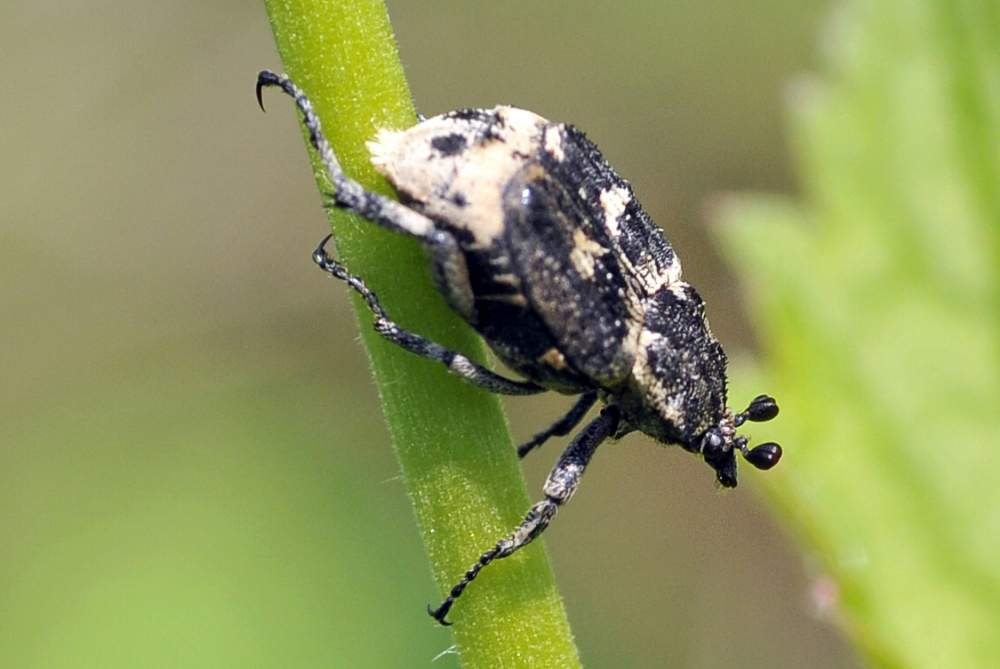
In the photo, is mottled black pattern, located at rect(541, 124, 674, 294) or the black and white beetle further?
mottled black pattern, located at rect(541, 124, 674, 294)

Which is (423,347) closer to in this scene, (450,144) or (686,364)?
(450,144)

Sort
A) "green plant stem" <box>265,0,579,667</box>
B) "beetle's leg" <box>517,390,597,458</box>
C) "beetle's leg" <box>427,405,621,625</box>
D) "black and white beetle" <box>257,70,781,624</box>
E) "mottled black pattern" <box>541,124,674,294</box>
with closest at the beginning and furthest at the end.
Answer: "green plant stem" <box>265,0,579,667</box> < "beetle's leg" <box>427,405,621,625</box> < "black and white beetle" <box>257,70,781,624</box> < "mottled black pattern" <box>541,124,674,294</box> < "beetle's leg" <box>517,390,597,458</box>

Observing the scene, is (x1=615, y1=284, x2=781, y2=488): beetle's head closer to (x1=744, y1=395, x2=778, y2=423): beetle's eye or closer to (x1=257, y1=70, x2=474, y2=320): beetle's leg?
(x1=744, y1=395, x2=778, y2=423): beetle's eye

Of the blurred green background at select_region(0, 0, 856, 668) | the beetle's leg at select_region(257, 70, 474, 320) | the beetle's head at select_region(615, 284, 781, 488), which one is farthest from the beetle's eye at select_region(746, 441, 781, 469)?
the blurred green background at select_region(0, 0, 856, 668)

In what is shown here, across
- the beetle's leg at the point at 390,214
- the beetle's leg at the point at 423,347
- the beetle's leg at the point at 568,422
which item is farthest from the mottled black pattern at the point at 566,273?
the beetle's leg at the point at 423,347

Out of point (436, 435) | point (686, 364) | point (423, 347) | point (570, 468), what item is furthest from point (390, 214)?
point (686, 364)

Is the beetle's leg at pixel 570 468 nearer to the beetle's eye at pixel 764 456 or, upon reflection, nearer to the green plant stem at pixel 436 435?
the green plant stem at pixel 436 435

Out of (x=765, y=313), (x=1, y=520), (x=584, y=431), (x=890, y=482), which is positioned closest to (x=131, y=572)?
(x=1, y=520)
